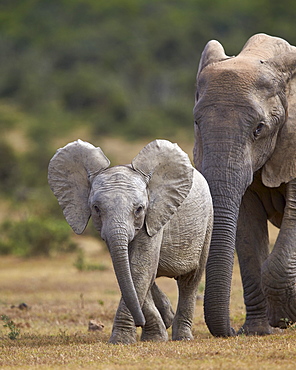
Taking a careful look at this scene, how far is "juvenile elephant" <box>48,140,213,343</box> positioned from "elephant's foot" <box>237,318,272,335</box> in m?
0.78

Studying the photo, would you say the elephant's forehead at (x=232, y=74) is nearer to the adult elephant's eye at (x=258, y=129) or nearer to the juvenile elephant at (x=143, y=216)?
the adult elephant's eye at (x=258, y=129)

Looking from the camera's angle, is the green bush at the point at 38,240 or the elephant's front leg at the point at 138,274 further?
the green bush at the point at 38,240

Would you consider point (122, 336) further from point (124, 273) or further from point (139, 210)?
point (139, 210)

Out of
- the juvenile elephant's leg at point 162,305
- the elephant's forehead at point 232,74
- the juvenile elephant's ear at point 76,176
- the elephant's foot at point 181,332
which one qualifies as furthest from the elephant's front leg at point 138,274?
the elephant's forehead at point 232,74

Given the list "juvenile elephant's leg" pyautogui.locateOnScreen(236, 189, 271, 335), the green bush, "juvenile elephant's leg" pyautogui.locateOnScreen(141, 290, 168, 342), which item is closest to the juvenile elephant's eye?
"juvenile elephant's leg" pyautogui.locateOnScreen(141, 290, 168, 342)

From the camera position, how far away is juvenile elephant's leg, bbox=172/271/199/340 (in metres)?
7.00

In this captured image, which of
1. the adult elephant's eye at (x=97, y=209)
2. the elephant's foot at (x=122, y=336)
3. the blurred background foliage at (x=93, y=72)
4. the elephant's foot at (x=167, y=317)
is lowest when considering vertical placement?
the elephant's foot at (x=122, y=336)

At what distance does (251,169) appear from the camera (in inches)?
280

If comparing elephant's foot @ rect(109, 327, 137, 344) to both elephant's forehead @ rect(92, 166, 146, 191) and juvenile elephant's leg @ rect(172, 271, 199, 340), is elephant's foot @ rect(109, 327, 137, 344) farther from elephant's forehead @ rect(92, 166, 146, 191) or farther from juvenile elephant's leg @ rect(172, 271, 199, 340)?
elephant's forehead @ rect(92, 166, 146, 191)

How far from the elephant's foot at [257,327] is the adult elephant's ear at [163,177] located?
66.3 inches

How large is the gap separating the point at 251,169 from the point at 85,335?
2014mm

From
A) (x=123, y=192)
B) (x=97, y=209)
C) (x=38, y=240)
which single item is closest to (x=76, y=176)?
(x=97, y=209)

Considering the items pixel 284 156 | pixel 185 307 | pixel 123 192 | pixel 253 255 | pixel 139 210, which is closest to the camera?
pixel 123 192

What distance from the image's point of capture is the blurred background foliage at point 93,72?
24906mm
